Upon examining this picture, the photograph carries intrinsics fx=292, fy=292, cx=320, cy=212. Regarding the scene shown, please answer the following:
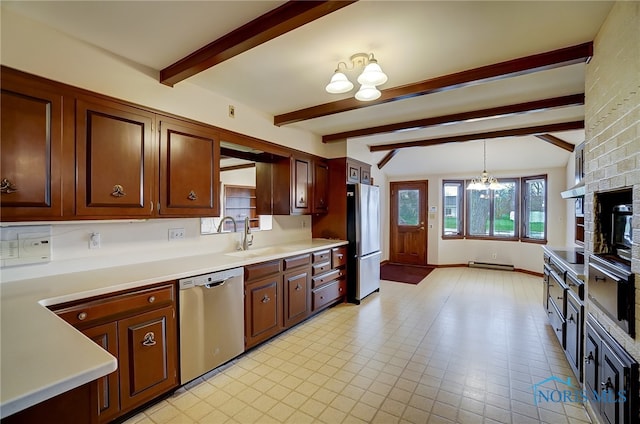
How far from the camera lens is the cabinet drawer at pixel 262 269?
8.82ft

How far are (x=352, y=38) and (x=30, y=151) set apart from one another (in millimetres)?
2066

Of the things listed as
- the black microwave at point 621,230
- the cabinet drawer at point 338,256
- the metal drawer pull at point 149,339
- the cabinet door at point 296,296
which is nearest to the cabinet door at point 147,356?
the metal drawer pull at point 149,339

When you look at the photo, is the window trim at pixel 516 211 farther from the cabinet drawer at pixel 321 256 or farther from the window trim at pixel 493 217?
the cabinet drawer at pixel 321 256

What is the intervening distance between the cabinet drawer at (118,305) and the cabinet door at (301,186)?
1.96 metres

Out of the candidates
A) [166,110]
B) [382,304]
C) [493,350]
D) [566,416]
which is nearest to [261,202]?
[166,110]

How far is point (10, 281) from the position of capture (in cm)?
181

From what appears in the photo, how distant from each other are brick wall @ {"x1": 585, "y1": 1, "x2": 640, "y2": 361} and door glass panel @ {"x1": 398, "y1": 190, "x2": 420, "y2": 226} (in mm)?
4966

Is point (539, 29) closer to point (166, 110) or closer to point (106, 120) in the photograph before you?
point (166, 110)

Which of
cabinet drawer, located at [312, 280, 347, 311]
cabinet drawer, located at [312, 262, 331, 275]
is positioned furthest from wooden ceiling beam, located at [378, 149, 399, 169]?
cabinet drawer, located at [312, 262, 331, 275]

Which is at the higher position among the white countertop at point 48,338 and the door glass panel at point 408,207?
the door glass panel at point 408,207

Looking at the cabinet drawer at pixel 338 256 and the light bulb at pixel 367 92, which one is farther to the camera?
the cabinet drawer at pixel 338 256

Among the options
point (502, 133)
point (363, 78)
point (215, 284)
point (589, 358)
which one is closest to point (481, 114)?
point (502, 133)

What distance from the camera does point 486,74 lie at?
2.29 meters

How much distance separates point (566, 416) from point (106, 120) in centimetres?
372
